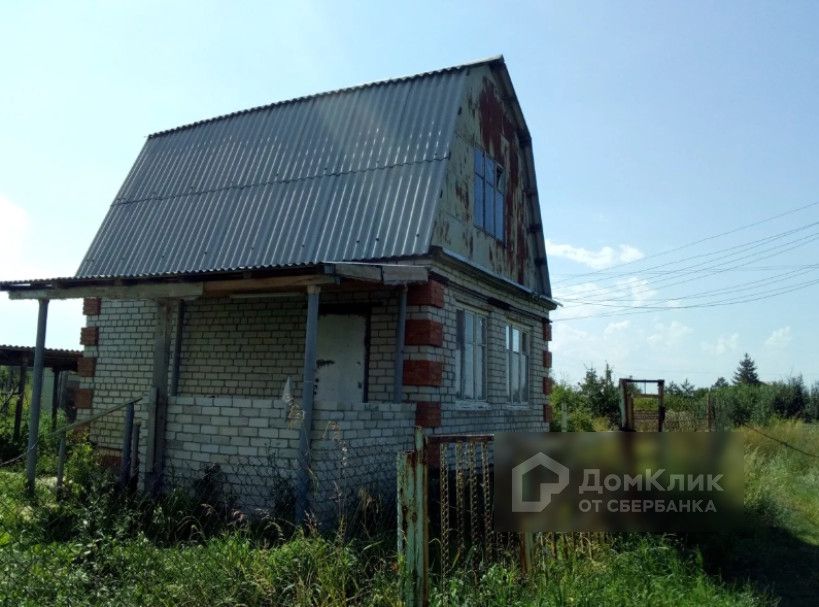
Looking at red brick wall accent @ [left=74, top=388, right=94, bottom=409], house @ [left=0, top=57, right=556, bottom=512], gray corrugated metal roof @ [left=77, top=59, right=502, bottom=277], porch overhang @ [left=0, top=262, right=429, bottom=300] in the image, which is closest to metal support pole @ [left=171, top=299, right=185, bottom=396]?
house @ [left=0, top=57, right=556, bottom=512]

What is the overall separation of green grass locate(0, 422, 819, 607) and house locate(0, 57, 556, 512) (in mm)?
974

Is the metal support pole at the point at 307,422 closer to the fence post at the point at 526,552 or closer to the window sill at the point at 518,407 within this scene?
the fence post at the point at 526,552

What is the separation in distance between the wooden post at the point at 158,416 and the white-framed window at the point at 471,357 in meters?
4.01

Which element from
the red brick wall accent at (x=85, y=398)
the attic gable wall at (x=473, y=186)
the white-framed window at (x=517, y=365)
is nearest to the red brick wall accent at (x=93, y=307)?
the red brick wall accent at (x=85, y=398)

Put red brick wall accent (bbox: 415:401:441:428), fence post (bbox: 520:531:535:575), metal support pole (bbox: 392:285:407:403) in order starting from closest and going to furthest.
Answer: fence post (bbox: 520:531:535:575) < metal support pole (bbox: 392:285:407:403) < red brick wall accent (bbox: 415:401:441:428)

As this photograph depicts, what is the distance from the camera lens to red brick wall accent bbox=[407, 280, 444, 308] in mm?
9117

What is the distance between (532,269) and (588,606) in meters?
9.40

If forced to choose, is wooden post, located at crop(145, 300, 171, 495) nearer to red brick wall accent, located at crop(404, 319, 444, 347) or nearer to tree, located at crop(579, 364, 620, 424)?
red brick wall accent, located at crop(404, 319, 444, 347)

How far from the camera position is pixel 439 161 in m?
10.0

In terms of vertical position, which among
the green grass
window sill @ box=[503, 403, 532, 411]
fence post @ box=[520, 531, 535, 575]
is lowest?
the green grass

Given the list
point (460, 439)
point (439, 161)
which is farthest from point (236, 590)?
point (439, 161)

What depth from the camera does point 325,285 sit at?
789 cm

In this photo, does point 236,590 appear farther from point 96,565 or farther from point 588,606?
point 588,606

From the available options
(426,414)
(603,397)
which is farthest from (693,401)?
(426,414)
